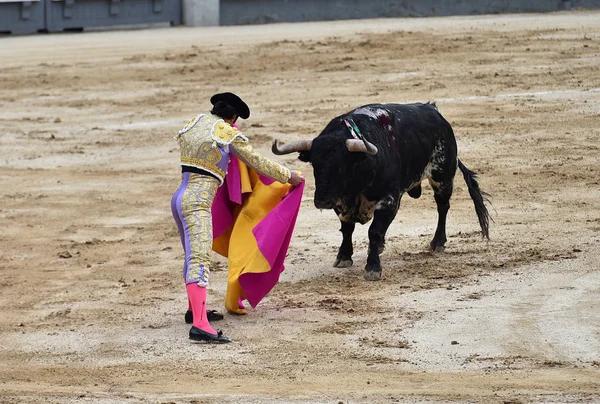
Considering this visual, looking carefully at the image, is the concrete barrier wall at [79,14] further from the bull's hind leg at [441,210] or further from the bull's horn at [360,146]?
the bull's horn at [360,146]

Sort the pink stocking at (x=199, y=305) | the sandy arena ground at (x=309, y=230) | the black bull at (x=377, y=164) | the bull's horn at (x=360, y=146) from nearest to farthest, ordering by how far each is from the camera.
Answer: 1. the sandy arena ground at (x=309, y=230)
2. the pink stocking at (x=199, y=305)
3. the bull's horn at (x=360, y=146)
4. the black bull at (x=377, y=164)

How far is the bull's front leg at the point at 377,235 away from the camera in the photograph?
31.0 ft

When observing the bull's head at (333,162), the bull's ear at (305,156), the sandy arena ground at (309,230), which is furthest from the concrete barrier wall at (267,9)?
the bull's head at (333,162)

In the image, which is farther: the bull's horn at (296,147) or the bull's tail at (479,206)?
the bull's tail at (479,206)

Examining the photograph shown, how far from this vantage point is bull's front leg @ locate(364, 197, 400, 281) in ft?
31.0

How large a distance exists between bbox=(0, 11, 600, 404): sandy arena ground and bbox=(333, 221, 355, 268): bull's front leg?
0.09m

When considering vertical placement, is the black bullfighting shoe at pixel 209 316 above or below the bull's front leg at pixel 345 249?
below

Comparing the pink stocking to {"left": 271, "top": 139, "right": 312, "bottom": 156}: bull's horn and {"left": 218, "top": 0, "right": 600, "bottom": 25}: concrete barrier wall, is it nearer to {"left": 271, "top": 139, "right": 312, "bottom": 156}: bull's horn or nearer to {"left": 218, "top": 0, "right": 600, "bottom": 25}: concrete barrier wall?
{"left": 271, "top": 139, "right": 312, "bottom": 156}: bull's horn

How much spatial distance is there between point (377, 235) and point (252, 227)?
3.87ft

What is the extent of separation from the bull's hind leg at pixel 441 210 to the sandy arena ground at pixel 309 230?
11 centimetres

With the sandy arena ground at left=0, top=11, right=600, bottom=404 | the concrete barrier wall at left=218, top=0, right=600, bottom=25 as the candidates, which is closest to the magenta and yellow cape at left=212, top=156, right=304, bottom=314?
the sandy arena ground at left=0, top=11, right=600, bottom=404

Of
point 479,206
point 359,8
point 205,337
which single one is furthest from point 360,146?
point 359,8

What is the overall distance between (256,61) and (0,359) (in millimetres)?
10805

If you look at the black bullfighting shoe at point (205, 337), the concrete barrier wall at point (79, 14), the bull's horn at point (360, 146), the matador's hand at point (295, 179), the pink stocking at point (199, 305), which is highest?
the bull's horn at point (360, 146)
